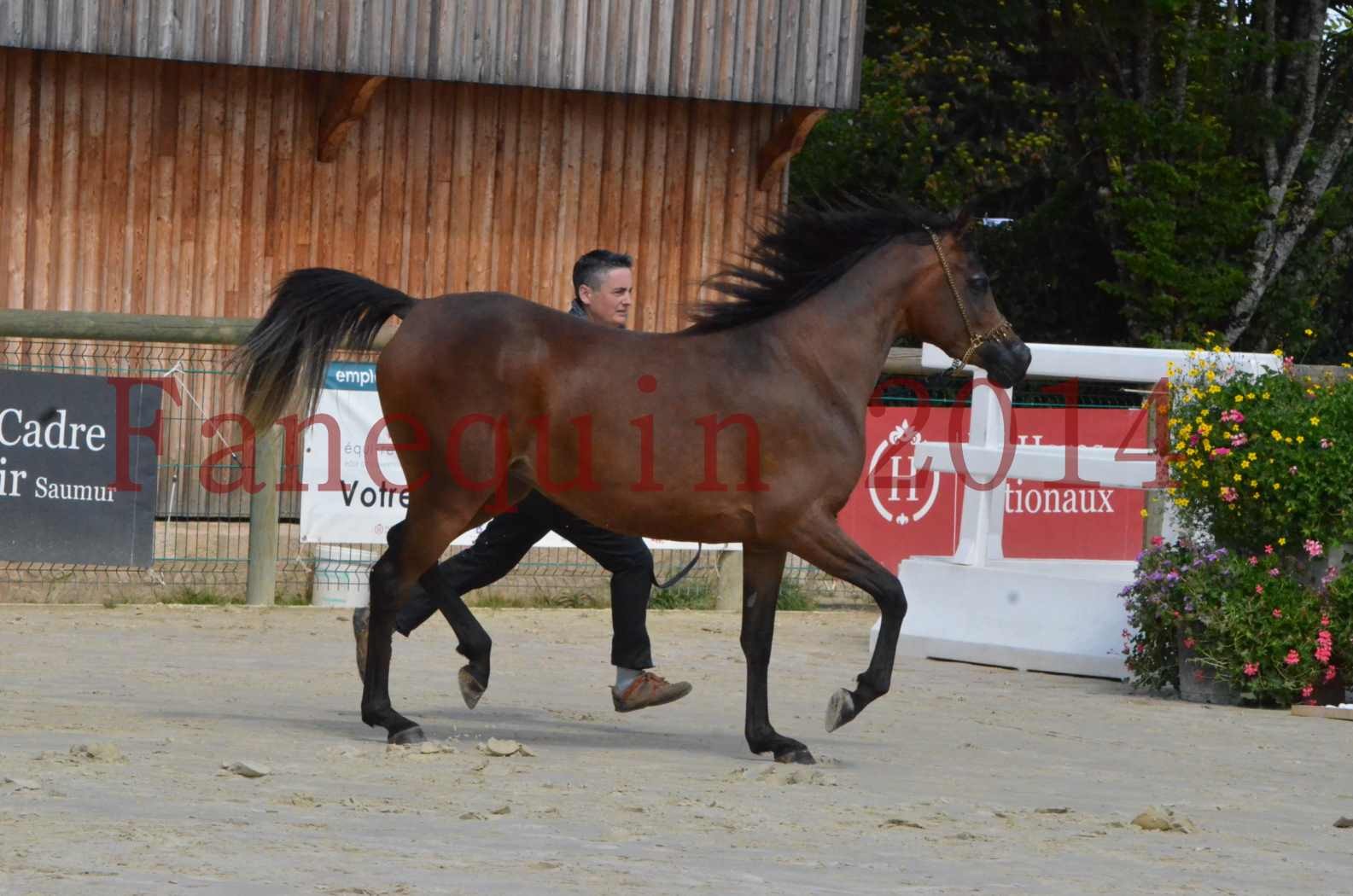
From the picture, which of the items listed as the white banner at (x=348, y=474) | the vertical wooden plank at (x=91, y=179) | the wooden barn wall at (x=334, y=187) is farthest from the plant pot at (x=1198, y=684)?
Result: the vertical wooden plank at (x=91, y=179)

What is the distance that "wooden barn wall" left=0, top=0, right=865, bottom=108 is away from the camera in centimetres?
1323

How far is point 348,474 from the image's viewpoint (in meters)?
11.0

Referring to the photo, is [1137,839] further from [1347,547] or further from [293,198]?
[293,198]

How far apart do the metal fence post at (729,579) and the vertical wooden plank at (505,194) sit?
3885mm

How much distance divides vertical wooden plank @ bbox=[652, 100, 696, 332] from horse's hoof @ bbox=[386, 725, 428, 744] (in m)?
8.82

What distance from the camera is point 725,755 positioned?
684 cm

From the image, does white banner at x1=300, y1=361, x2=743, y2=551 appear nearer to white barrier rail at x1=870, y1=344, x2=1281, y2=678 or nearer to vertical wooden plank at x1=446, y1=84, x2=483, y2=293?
white barrier rail at x1=870, y1=344, x2=1281, y2=678

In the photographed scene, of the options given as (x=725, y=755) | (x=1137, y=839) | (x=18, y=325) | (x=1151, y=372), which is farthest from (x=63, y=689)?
(x=1151, y=372)

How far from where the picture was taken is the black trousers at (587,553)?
7445 millimetres

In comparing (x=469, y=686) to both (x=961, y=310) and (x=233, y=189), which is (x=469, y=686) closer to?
(x=961, y=310)

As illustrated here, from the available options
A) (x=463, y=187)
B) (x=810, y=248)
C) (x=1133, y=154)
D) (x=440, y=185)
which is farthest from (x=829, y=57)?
(x=810, y=248)

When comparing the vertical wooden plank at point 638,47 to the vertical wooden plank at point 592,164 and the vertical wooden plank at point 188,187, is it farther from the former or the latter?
the vertical wooden plank at point 188,187

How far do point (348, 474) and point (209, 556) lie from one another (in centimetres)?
100

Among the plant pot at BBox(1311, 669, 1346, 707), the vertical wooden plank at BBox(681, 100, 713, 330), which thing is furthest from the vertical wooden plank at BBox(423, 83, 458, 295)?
the plant pot at BBox(1311, 669, 1346, 707)
